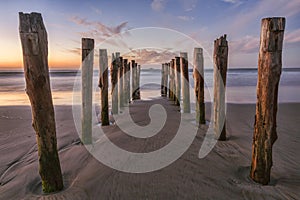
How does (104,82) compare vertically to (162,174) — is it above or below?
above

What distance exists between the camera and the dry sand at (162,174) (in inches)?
129

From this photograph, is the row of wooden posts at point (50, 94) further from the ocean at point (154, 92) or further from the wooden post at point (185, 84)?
the ocean at point (154, 92)

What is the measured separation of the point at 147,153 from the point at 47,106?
2.30m

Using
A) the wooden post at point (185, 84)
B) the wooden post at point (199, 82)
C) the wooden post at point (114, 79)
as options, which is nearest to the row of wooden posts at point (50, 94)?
the wooden post at point (199, 82)

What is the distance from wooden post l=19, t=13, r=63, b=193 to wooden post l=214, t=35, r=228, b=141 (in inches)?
147

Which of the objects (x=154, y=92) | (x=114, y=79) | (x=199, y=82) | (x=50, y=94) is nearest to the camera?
(x=50, y=94)

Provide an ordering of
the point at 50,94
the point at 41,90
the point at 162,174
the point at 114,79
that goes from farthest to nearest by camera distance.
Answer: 1. the point at 114,79
2. the point at 162,174
3. the point at 50,94
4. the point at 41,90

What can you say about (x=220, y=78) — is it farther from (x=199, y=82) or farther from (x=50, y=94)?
(x=50, y=94)

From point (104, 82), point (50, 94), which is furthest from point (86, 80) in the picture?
point (50, 94)

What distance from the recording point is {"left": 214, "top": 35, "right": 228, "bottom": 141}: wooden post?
528cm

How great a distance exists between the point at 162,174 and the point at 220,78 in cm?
276

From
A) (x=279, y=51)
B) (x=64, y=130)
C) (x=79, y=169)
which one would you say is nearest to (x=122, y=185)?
(x=79, y=169)

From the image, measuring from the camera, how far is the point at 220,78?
541cm

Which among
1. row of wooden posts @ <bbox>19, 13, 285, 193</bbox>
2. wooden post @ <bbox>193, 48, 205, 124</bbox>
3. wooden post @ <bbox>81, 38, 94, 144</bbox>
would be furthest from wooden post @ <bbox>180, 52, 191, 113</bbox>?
row of wooden posts @ <bbox>19, 13, 285, 193</bbox>
